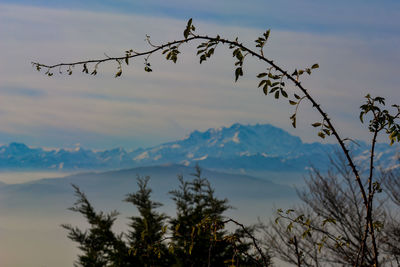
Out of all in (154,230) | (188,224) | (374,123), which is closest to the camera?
(374,123)

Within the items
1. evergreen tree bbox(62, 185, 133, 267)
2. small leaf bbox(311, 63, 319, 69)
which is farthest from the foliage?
small leaf bbox(311, 63, 319, 69)

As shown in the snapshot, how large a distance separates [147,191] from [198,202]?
1.62 m

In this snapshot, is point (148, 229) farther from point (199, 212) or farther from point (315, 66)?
point (315, 66)

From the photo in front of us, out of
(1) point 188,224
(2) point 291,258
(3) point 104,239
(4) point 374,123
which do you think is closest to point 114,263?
(3) point 104,239

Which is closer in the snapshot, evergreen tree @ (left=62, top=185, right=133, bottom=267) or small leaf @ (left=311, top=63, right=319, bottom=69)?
small leaf @ (left=311, top=63, right=319, bottom=69)

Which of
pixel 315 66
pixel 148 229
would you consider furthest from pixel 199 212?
pixel 315 66

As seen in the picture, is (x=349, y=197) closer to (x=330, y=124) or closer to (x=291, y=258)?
(x=291, y=258)

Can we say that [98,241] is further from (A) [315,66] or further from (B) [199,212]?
(A) [315,66]

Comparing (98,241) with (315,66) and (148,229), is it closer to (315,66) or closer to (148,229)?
(148,229)

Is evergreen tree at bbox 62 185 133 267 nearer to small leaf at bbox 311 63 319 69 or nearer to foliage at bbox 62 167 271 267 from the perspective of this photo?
foliage at bbox 62 167 271 267

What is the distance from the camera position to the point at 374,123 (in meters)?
1.71

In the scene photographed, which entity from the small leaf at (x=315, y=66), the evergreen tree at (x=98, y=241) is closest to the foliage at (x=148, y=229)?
the evergreen tree at (x=98, y=241)

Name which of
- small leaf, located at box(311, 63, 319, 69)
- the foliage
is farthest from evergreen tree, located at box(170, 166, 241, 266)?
small leaf, located at box(311, 63, 319, 69)

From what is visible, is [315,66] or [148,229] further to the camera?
[148,229]
